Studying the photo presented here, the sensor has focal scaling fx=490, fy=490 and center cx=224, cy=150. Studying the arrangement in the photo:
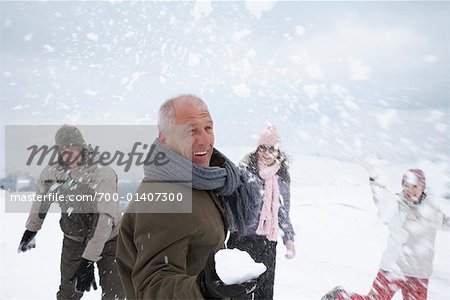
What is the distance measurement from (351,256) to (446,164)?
644 centimetres

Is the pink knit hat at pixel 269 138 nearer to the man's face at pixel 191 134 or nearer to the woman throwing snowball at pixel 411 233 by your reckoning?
the woman throwing snowball at pixel 411 233

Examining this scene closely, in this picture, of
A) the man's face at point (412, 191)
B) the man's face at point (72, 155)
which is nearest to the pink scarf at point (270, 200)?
the man's face at point (412, 191)

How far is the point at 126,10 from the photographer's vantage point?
10.7m

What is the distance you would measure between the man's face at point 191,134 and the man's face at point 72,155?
208 centimetres

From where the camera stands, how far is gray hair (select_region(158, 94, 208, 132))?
174 cm

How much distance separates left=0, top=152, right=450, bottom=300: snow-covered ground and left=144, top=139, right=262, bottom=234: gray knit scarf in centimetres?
324

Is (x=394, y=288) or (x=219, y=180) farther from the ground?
(x=219, y=180)

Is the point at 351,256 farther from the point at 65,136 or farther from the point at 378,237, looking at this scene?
the point at 65,136

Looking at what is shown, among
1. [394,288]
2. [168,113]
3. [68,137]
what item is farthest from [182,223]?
[394,288]

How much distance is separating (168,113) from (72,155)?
2.14 metres

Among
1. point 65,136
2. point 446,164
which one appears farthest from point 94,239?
point 446,164

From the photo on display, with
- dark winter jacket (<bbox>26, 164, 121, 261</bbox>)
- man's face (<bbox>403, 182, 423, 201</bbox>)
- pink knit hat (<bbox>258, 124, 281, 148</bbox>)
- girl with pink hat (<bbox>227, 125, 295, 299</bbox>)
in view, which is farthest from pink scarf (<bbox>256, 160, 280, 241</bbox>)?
dark winter jacket (<bbox>26, 164, 121, 261</bbox>)

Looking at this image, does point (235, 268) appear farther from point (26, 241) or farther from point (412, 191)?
point (26, 241)

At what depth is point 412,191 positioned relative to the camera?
349cm
